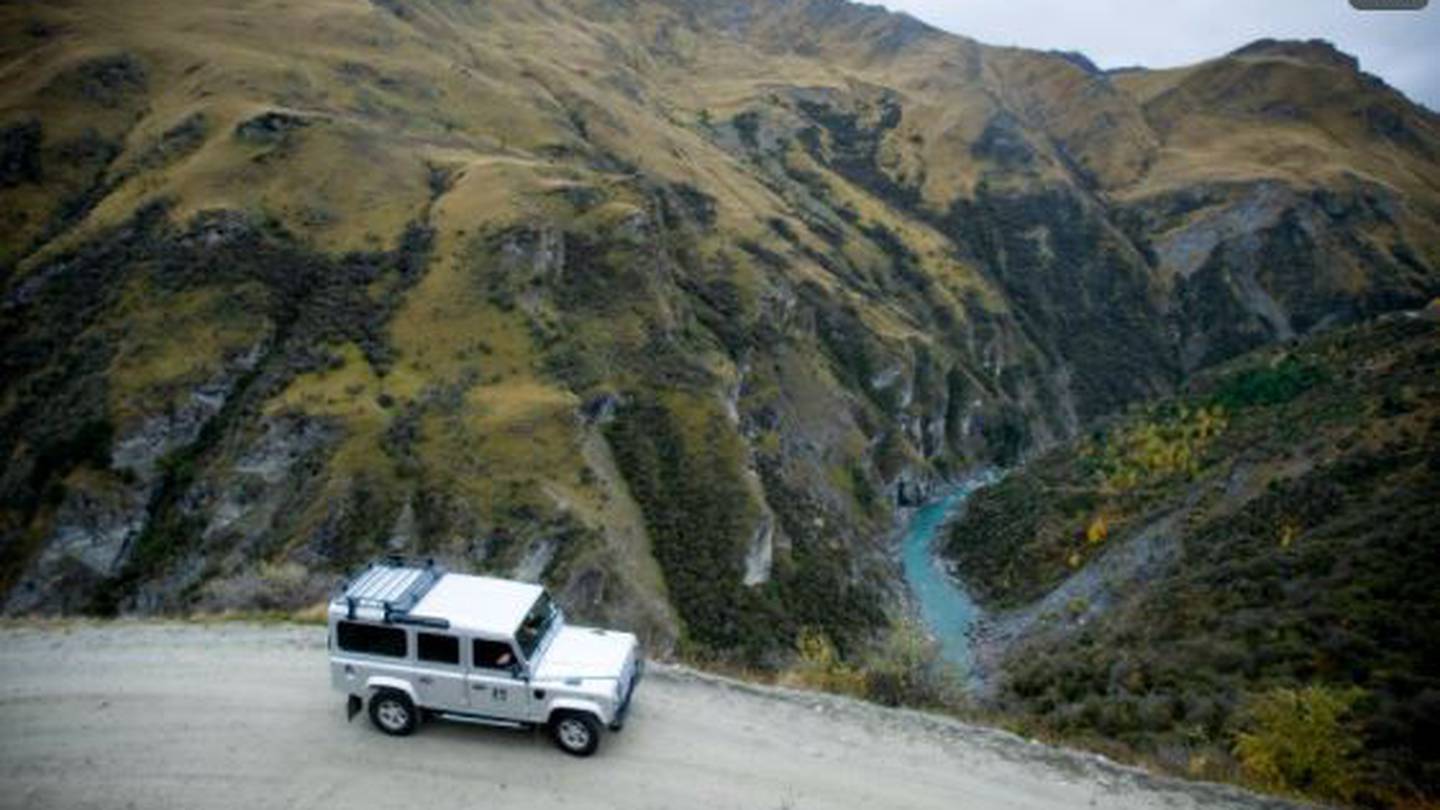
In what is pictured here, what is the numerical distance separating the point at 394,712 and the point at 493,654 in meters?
2.48

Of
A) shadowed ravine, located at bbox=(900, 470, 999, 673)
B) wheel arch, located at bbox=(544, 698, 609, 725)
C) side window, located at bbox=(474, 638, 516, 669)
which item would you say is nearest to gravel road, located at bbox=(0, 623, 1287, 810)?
wheel arch, located at bbox=(544, 698, 609, 725)

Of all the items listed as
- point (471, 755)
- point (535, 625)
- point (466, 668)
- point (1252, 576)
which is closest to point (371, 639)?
point (466, 668)

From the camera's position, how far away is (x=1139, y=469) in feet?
431

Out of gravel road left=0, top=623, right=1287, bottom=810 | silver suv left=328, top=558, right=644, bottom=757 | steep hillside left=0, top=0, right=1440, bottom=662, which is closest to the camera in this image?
gravel road left=0, top=623, right=1287, bottom=810

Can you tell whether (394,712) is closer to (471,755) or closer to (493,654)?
(471,755)

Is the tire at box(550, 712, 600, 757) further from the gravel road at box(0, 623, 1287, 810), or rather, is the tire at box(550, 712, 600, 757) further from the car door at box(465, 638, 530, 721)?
the car door at box(465, 638, 530, 721)

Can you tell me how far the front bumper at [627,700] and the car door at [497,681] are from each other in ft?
5.63

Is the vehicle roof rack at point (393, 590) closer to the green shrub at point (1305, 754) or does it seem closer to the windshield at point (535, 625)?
the windshield at point (535, 625)

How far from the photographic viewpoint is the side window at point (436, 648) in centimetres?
1938

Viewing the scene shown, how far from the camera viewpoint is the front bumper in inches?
773

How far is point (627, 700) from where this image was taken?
798 inches

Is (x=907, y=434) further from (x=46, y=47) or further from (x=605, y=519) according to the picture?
(x=46, y=47)

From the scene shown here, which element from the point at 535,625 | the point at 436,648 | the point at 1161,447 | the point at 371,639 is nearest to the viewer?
the point at 436,648

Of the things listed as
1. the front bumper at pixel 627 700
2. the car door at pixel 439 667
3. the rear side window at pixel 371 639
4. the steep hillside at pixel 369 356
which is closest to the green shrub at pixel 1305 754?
the front bumper at pixel 627 700
